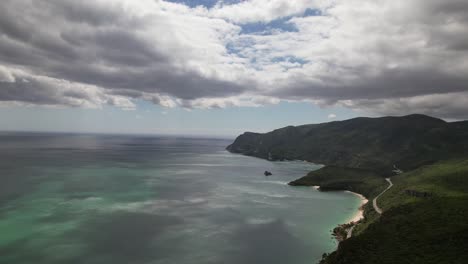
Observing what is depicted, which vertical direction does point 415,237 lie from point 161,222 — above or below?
above

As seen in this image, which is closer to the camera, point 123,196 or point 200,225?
point 200,225

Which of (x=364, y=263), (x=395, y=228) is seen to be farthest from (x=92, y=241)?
(x=395, y=228)

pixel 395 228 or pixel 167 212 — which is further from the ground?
pixel 395 228

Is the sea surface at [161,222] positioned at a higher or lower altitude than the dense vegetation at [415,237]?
lower

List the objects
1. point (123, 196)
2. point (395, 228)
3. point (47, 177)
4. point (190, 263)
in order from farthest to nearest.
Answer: point (47, 177) < point (123, 196) < point (395, 228) < point (190, 263)

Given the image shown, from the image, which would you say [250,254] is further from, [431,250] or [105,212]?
[105,212]

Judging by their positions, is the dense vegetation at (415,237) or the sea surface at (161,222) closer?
the dense vegetation at (415,237)

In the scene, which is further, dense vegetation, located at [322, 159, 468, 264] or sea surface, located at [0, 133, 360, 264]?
sea surface, located at [0, 133, 360, 264]

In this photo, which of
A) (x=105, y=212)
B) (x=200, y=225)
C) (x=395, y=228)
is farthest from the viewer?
(x=105, y=212)

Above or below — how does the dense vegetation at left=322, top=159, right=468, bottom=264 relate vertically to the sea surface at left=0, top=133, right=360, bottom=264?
above

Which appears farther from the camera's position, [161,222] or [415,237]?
[161,222]
